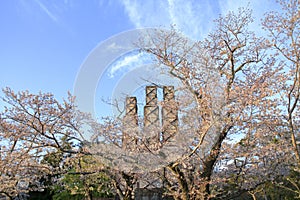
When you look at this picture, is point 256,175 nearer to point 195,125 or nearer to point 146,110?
point 195,125

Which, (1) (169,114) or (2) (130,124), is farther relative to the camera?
(2) (130,124)

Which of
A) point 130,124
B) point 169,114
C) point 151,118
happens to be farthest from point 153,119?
point 130,124

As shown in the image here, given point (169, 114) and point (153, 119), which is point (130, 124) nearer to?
point (153, 119)

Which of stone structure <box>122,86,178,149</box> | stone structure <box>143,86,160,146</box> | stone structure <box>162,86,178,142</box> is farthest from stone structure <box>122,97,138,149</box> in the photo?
stone structure <box>162,86,178,142</box>

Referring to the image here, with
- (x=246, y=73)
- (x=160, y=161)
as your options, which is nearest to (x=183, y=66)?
(x=246, y=73)

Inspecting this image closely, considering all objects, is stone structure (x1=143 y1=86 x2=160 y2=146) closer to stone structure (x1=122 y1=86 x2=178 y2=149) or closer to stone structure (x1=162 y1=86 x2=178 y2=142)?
stone structure (x1=122 y1=86 x2=178 y2=149)

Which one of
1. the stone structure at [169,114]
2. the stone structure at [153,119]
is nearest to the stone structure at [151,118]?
the stone structure at [153,119]

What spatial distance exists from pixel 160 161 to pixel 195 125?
929mm

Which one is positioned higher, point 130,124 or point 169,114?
point 169,114

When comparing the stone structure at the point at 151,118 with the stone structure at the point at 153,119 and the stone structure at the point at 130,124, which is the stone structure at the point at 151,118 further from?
the stone structure at the point at 130,124

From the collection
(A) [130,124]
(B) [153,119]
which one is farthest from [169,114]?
(A) [130,124]

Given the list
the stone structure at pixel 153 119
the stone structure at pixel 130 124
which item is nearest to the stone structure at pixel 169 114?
the stone structure at pixel 153 119

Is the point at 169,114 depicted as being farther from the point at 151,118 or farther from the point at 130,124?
the point at 130,124

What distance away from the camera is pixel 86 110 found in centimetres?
474
